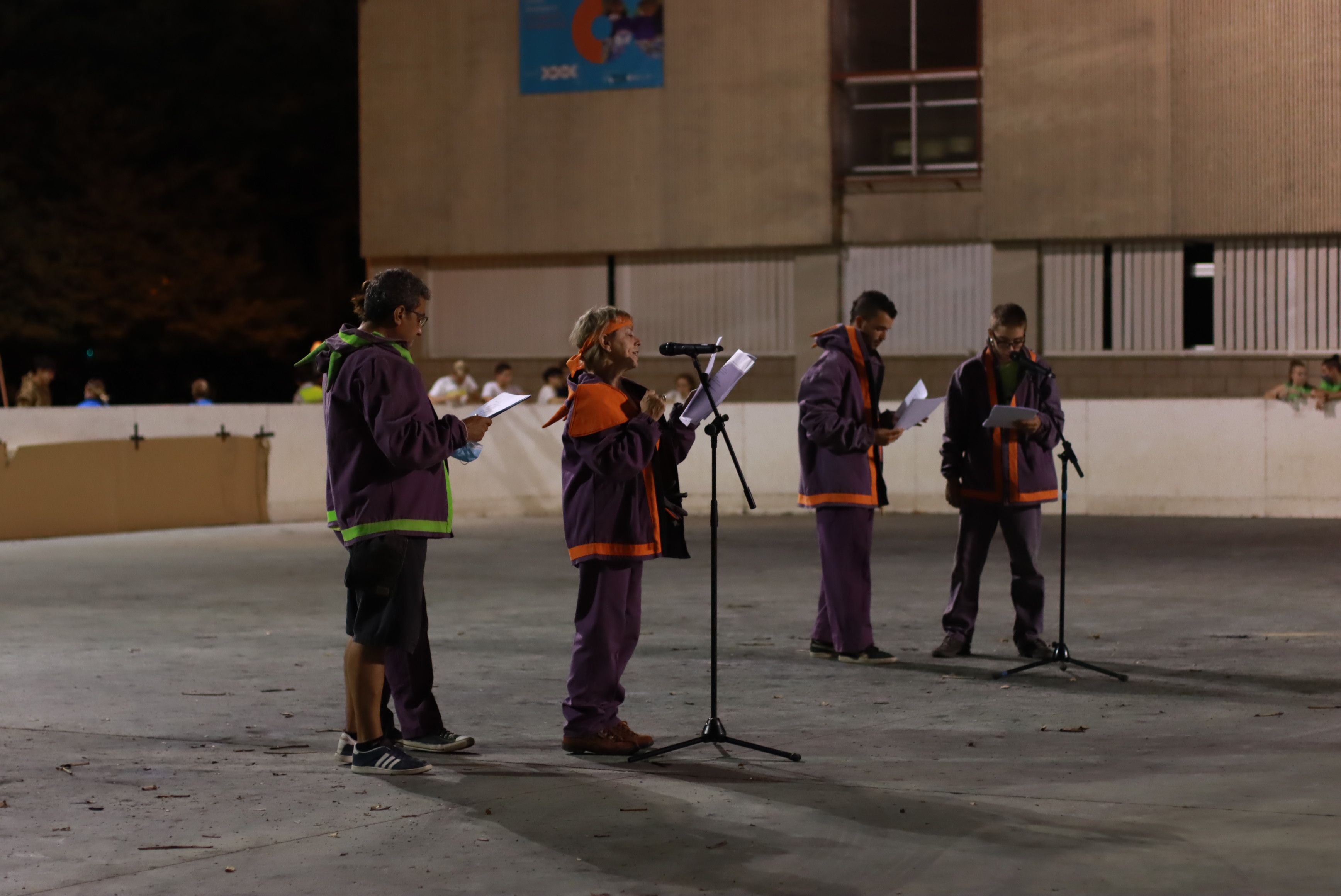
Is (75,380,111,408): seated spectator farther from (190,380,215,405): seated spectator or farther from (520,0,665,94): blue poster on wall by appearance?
(520,0,665,94): blue poster on wall

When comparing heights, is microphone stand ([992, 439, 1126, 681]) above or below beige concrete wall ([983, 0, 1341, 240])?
below

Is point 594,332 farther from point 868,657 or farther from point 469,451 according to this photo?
point 868,657

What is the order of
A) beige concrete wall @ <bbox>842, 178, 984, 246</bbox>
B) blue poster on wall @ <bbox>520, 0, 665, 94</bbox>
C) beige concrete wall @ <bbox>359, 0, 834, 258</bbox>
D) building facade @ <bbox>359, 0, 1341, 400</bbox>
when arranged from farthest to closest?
blue poster on wall @ <bbox>520, 0, 665, 94</bbox> < beige concrete wall @ <bbox>359, 0, 834, 258</bbox> < beige concrete wall @ <bbox>842, 178, 984, 246</bbox> < building facade @ <bbox>359, 0, 1341, 400</bbox>

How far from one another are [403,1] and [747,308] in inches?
310

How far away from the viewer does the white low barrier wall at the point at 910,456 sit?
65.1 ft

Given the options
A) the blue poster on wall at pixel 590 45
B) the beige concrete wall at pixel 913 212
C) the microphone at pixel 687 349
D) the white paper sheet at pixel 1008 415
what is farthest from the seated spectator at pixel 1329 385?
the microphone at pixel 687 349

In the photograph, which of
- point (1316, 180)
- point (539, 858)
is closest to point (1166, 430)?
point (1316, 180)

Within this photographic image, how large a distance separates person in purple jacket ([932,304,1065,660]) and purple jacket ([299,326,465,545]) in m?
3.95

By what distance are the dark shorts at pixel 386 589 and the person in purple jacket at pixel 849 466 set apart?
3.35 m

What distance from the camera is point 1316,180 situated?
26141 mm

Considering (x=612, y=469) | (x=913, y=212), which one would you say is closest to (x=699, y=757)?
(x=612, y=469)

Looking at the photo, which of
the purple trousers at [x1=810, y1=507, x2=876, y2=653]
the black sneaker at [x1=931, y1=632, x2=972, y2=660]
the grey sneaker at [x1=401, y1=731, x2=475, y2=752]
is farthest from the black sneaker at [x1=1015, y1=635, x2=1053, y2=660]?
the grey sneaker at [x1=401, y1=731, x2=475, y2=752]

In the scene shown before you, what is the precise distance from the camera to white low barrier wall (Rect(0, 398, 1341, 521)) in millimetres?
19844

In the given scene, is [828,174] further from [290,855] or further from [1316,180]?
[290,855]
